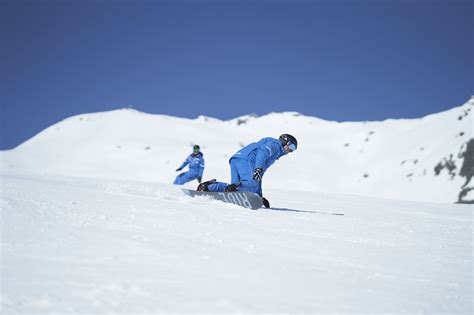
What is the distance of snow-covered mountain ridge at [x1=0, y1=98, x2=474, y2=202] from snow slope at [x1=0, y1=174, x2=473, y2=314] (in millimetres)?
17474

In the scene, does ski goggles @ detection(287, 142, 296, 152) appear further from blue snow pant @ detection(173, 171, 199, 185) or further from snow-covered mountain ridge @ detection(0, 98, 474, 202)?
snow-covered mountain ridge @ detection(0, 98, 474, 202)

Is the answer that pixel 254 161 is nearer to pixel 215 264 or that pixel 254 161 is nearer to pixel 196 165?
pixel 215 264

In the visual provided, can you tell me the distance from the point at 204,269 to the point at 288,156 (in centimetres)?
3322

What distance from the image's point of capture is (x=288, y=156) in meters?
35.0

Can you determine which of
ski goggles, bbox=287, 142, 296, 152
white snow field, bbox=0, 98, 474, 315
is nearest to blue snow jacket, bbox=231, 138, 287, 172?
ski goggles, bbox=287, 142, 296, 152

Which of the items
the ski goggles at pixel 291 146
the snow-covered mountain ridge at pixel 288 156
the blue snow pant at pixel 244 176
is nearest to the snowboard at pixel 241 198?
the blue snow pant at pixel 244 176

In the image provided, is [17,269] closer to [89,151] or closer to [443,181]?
[443,181]

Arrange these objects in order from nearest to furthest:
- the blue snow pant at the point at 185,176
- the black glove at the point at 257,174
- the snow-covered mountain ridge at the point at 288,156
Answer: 1. the black glove at the point at 257,174
2. the blue snow pant at the point at 185,176
3. the snow-covered mountain ridge at the point at 288,156

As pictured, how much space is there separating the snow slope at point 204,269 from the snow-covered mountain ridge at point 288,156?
17.5 metres

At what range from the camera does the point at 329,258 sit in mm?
2701

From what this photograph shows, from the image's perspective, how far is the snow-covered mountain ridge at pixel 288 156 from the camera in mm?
26859

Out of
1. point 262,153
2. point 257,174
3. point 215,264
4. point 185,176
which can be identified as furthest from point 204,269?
point 185,176

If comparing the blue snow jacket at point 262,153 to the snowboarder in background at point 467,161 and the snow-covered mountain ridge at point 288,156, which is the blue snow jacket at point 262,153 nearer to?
the snow-covered mountain ridge at point 288,156

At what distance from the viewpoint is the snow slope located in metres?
1.62
